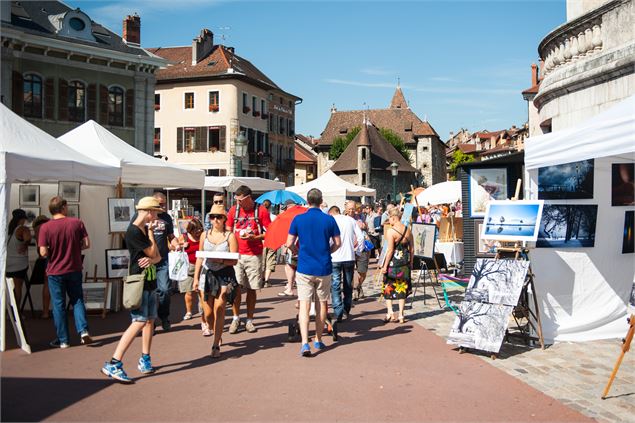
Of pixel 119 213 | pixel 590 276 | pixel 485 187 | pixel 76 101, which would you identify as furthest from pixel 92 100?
pixel 590 276

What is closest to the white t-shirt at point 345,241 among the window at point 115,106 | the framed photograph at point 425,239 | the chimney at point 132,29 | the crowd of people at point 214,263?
the crowd of people at point 214,263

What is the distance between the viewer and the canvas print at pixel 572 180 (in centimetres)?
789

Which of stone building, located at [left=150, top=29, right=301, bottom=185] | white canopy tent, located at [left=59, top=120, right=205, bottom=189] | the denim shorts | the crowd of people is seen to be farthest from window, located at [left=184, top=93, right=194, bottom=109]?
the denim shorts

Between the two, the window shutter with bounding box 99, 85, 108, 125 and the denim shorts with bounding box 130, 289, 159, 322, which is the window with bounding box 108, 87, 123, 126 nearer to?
the window shutter with bounding box 99, 85, 108, 125

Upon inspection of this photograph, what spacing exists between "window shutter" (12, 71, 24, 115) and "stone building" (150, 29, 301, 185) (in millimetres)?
18854

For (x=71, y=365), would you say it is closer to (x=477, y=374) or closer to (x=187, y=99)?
(x=477, y=374)

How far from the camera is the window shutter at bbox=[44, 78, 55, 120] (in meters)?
26.9

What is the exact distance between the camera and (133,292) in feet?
19.1

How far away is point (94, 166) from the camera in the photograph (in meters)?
9.13

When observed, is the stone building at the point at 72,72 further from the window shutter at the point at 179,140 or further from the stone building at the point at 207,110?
the window shutter at the point at 179,140

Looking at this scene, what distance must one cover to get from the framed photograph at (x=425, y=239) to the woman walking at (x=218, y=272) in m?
4.97

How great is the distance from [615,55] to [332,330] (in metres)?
5.74

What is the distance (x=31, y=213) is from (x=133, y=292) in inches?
215

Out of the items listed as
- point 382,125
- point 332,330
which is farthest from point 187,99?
point 382,125
